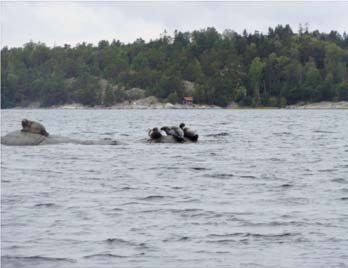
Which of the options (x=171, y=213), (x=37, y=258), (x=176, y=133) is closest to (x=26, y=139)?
(x=176, y=133)

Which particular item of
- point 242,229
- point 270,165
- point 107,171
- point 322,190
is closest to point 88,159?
point 107,171

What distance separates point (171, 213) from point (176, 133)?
2436cm

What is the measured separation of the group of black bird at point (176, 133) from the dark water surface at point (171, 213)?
917 cm

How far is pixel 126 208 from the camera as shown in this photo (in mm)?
19984

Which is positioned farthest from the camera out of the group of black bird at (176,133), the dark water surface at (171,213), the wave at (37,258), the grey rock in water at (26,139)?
the group of black bird at (176,133)

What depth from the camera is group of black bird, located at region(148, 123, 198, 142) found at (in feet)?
142

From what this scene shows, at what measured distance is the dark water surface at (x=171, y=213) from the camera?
15.3 m

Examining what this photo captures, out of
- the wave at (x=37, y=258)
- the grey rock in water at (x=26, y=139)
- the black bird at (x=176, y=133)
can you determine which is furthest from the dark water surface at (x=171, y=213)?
the black bird at (x=176, y=133)

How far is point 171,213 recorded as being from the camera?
19.5 m

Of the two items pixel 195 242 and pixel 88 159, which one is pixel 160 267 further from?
pixel 88 159

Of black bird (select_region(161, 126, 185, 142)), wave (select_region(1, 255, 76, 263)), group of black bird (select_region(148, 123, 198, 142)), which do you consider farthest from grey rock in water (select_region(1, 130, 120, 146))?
wave (select_region(1, 255, 76, 263))

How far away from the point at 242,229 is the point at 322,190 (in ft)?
23.1

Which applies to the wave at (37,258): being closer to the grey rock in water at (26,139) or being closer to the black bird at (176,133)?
the grey rock in water at (26,139)

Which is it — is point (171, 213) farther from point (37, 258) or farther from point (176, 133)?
point (176, 133)
